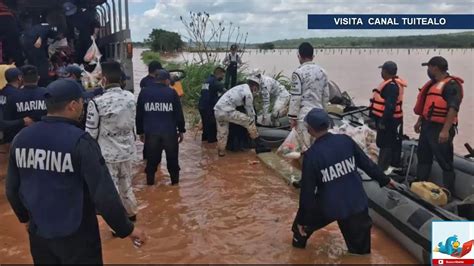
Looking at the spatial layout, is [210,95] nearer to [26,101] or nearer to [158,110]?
[158,110]

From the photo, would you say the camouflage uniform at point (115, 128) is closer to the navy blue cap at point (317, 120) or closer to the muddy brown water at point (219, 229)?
the muddy brown water at point (219, 229)

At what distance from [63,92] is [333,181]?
2.26 m

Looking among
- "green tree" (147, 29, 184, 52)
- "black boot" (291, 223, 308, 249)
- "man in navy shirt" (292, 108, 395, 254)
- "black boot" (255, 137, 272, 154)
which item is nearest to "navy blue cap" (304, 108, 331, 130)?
"man in navy shirt" (292, 108, 395, 254)

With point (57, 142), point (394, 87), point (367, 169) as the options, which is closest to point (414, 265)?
point (367, 169)

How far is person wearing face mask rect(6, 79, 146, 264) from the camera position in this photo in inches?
106

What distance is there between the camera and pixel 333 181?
4.02 m

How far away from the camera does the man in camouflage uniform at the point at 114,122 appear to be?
454cm

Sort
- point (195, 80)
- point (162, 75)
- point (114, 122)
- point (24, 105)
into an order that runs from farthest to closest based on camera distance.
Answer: point (195, 80)
point (24, 105)
point (162, 75)
point (114, 122)

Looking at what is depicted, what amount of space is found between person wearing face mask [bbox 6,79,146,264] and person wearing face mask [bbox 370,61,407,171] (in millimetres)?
4119

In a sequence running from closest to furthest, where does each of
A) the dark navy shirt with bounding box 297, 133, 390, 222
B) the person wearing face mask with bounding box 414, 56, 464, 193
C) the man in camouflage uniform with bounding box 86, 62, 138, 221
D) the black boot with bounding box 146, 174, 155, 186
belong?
the dark navy shirt with bounding box 297, 133, 390, 222, the man in camouflage uniform with bounding box 86, 62, 138, 221, the person wearing face mask with bounding box 414, 56, 464, 193, the black boot with bounding box 146, 174, 155, 186

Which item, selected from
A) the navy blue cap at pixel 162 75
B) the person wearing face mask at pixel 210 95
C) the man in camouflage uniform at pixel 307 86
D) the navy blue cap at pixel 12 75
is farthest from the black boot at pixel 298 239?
the person wearing face mask at pixel 210 95

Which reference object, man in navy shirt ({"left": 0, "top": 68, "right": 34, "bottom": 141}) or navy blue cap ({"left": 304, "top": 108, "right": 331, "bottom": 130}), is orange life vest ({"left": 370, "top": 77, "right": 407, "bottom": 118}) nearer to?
navy blue cap ({"left": 304, "top": 108, "right": 331, "bottom": 130})

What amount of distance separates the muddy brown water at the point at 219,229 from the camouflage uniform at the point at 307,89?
105 cm

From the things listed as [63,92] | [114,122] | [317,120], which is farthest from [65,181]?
[317,120]
